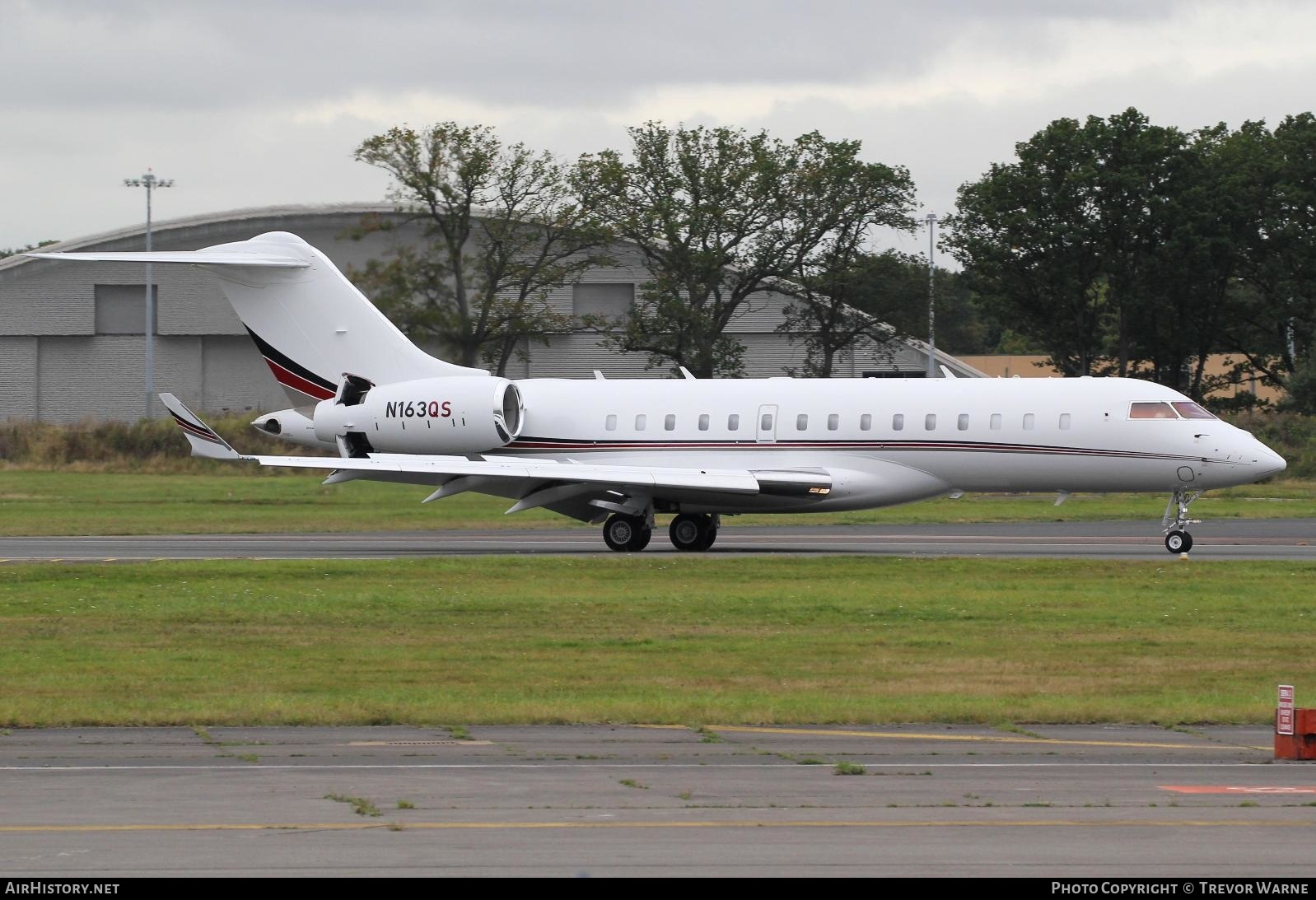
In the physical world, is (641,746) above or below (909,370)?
below

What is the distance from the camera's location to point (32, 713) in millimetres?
15367

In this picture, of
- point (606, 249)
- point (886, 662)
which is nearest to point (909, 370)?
point (606, 249)

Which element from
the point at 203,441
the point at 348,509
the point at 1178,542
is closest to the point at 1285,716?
the point at 1178,542

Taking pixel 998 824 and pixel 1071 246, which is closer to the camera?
pixel 998 824

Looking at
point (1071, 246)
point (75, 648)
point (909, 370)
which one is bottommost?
point (75, 648)

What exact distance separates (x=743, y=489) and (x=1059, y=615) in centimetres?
967

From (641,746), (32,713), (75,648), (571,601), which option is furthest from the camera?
(571,601)

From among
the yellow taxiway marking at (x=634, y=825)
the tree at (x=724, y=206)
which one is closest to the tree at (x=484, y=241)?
the tree at (x=724, y=206)

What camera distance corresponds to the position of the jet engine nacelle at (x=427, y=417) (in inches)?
1348

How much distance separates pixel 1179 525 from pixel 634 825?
23530 millimetres

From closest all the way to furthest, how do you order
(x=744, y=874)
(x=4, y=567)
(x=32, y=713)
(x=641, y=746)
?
(x=744, y=874), (x=641, y=746), (x=32, y=713), (x=4, y=567)

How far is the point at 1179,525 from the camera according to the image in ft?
104

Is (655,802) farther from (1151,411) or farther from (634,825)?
(1151,411)

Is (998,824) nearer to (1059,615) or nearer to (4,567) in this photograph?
(1059,615)
